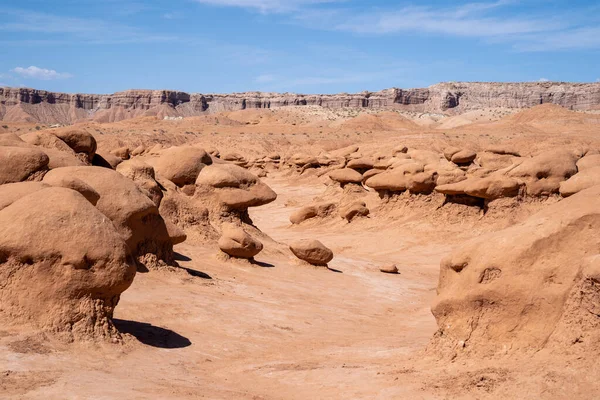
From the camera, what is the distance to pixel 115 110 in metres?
142

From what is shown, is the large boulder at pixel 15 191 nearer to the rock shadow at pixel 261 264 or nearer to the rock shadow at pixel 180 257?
the rock shadow at pixel 180 257

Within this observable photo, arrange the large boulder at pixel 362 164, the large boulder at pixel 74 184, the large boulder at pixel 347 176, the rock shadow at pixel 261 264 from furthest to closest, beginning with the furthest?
1. the large boulder at pixel 362 164
2. the large boulder at pixel 347 176
3. the rock shadow at pixel 261 264
4. the large boulder at pixel 74 184

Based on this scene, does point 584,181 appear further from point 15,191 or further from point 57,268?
point 15,191

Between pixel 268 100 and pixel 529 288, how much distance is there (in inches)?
5471

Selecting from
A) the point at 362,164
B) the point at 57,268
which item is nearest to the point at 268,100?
the point at 362,164

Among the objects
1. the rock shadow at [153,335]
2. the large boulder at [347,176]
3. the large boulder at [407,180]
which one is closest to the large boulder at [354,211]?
the large boulder at [407,180]

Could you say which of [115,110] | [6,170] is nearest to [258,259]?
[6,170]

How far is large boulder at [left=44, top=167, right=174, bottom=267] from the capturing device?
10.5 m

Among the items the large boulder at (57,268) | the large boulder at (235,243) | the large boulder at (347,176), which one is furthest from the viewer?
the large boulder at (347,176)

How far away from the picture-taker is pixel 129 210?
1070 cm

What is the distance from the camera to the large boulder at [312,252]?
49.2ft

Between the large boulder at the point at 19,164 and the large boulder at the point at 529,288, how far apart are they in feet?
22.2

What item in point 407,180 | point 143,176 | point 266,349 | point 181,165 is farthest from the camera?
point 407,180

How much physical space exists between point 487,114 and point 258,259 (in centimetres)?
8262
